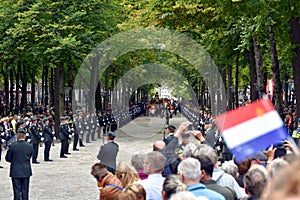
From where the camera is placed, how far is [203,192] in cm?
507

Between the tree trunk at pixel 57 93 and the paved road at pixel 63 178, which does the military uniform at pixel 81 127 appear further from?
the tree trunk at pixel 57 93

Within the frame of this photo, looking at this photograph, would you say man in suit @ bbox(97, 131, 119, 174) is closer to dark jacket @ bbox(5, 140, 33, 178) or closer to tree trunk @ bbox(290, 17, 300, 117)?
dark jacket @ bbox(5, 140, 33, 178)

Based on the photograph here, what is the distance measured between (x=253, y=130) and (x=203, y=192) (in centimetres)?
113

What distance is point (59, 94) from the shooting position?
35.7 meters

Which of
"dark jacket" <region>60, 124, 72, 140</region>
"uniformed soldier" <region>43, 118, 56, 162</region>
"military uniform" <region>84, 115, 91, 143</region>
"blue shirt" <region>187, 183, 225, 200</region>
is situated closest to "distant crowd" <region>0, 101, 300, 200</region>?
"blue shirt" <region>187, 183, 225, 200</region>

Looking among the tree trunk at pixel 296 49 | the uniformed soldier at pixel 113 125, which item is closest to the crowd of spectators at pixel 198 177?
the tree trunk at pixel 296 49

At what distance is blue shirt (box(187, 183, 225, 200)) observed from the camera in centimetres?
500

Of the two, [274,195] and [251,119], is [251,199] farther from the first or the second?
[274,195]

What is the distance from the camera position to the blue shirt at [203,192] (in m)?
5.00

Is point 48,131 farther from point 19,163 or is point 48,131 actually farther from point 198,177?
point 198,177

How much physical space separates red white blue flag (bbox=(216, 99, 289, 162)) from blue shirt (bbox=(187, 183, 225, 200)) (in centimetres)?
87

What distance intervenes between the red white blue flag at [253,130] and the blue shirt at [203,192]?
87cm

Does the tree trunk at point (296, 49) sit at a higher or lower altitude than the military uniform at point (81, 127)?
higher

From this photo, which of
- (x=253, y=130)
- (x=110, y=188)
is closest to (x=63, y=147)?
(x=110, y=188)
